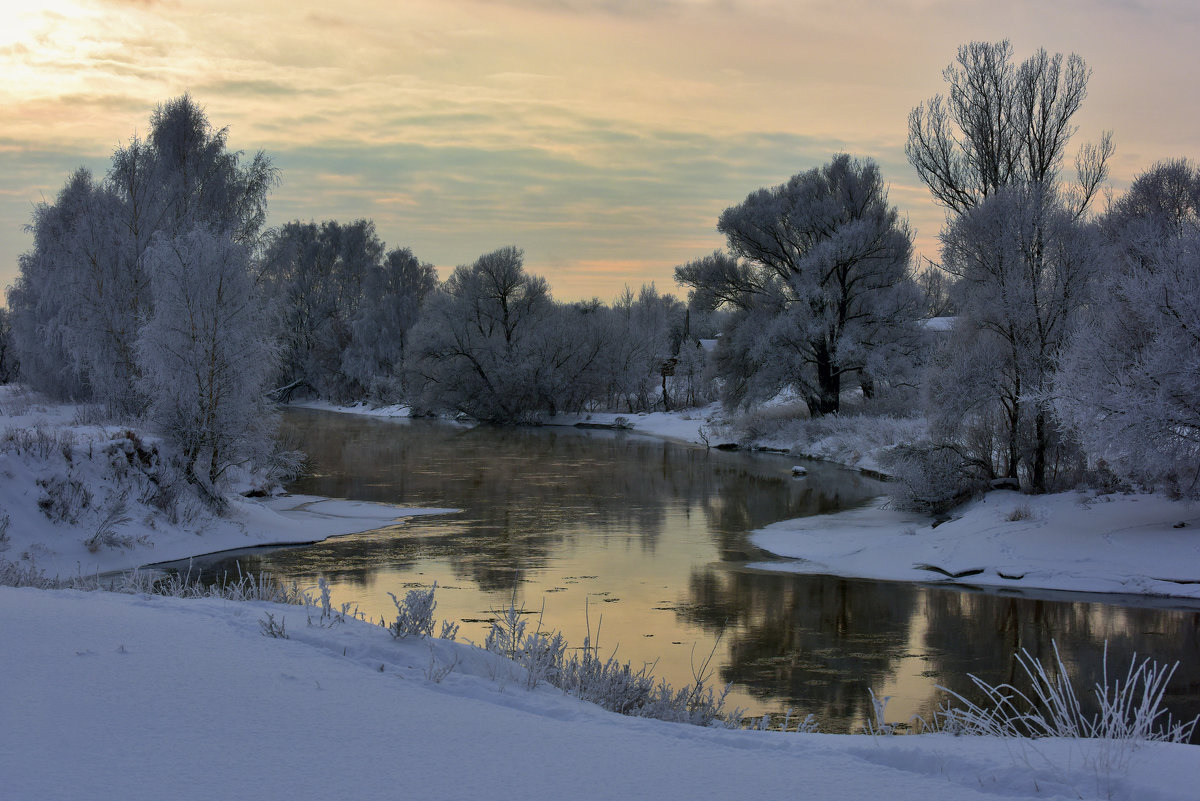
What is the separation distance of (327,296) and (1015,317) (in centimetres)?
6705

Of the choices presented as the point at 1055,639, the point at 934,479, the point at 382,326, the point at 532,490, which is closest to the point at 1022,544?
the point at 934,479

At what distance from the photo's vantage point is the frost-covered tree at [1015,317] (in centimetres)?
1673

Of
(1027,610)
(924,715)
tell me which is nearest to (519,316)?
(1027,610)

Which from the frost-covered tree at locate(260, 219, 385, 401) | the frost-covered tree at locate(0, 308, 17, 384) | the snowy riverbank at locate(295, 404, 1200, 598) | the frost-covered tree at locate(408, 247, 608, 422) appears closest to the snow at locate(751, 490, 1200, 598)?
the snowy riverbank at locate(295, 404, 1200, 598)

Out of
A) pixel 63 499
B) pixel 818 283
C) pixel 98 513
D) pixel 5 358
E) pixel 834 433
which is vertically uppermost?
pixel 818 283

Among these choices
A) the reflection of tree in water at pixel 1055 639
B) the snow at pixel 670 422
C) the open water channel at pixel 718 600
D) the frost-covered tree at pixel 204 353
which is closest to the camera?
the reflection of tree in water at pixel 1055 639

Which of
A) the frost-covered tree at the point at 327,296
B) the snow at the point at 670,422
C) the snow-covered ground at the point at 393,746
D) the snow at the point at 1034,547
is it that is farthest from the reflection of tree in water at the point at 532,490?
the frost-covered tree at the point at 327,296

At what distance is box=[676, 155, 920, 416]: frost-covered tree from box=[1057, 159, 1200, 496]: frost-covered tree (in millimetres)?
19012

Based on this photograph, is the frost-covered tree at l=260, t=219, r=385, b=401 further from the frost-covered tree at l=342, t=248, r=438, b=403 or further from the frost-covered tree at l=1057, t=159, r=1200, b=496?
the frost-covered tree at l=1057, t=159, r=1200, b=496

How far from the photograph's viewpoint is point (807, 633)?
10.9m

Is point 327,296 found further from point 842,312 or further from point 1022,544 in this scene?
point 1022,544

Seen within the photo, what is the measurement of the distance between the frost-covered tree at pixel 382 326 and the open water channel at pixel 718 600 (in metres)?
44.5

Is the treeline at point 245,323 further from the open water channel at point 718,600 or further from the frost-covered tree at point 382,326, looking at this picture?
the open water channel at point 718,600

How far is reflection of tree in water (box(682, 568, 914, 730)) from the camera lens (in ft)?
28.2
